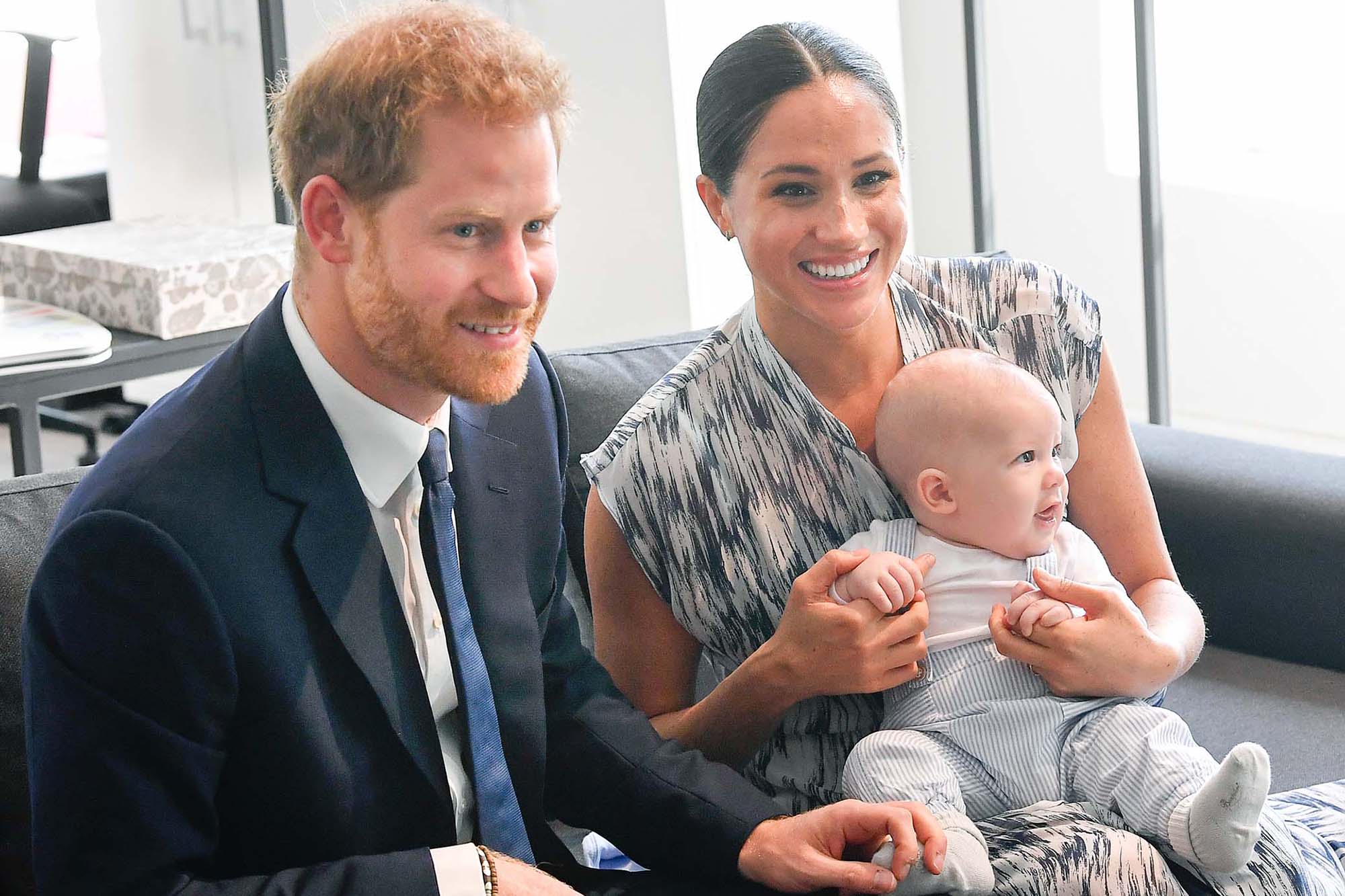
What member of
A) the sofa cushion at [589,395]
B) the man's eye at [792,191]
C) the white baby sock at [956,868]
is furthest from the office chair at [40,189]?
the white baby sock at [956,868]

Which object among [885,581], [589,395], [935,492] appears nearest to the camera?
[885,581]

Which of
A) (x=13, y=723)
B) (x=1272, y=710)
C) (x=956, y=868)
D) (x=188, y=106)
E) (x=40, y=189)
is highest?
(x=188, y=106)

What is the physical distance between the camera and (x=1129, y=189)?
4.69 meters

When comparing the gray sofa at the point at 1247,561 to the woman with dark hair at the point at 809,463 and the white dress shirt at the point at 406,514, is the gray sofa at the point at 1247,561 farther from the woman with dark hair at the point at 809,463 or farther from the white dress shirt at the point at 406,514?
the white dress shirt at the point at 406,514

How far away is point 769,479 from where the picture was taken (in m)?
1.85

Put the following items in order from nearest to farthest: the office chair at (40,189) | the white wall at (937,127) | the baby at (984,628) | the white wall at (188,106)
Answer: the baby at (984,628), the office chair at (40,189), the white wall at (188,106), the white wall at (937,127)

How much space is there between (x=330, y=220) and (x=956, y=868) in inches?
32.5

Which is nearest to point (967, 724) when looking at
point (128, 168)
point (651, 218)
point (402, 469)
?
point (402, 469)

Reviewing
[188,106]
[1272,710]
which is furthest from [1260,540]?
[188,106]

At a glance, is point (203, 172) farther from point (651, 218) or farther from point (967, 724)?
point (967, 724)

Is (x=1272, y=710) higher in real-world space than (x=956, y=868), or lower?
lower

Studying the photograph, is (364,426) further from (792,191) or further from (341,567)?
(792,191)

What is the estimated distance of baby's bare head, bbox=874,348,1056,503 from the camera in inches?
68.9

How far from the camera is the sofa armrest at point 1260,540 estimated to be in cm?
229
